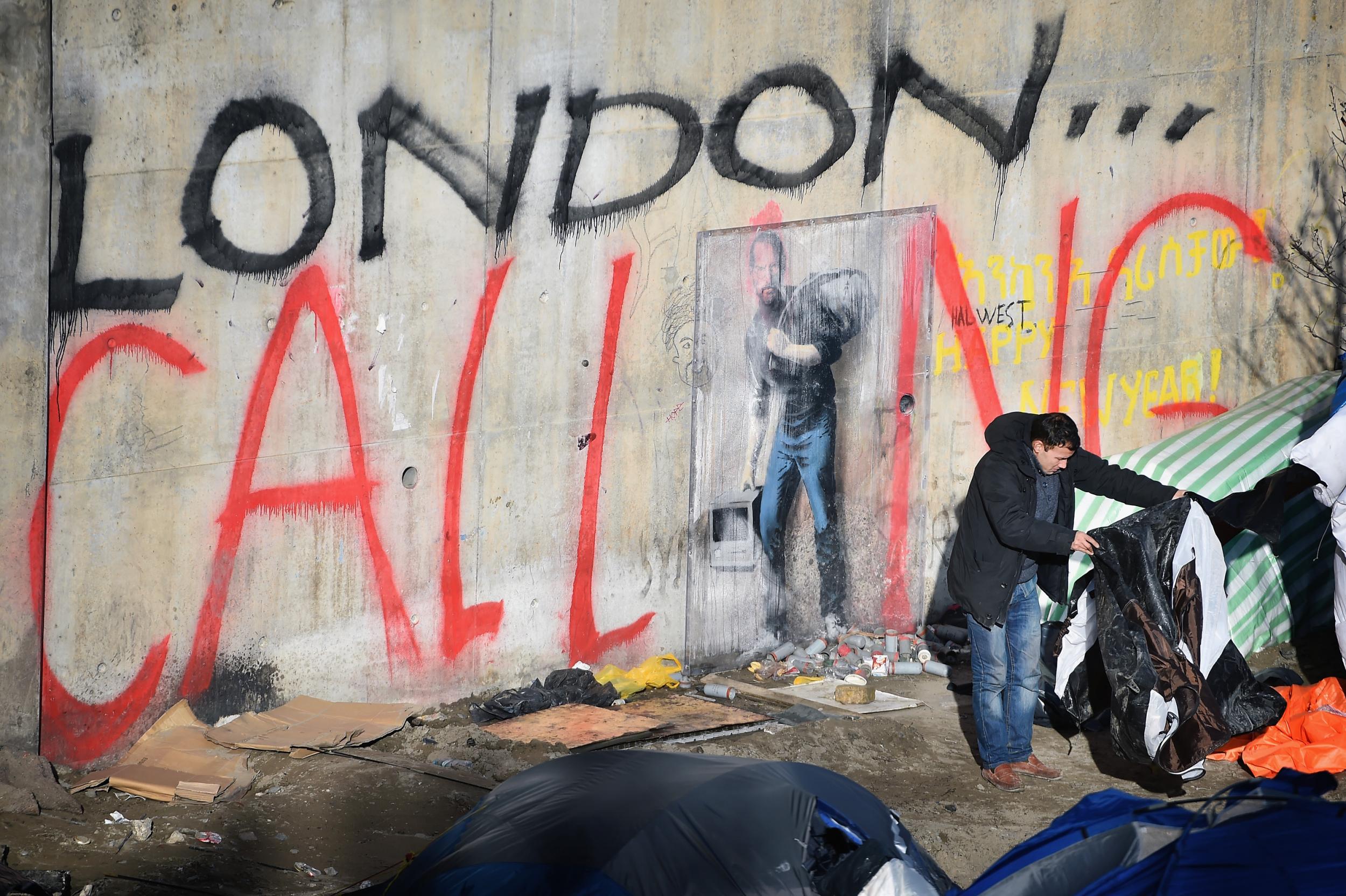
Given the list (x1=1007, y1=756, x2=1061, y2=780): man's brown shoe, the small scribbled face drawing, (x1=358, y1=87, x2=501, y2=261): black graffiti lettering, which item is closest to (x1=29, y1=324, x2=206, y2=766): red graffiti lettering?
(x1=358, y1=87, x2=501, y2=261): black graffiti lettering

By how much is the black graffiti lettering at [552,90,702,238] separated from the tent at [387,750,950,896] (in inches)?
155

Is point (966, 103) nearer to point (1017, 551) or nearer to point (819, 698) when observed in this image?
point (1017, 551)

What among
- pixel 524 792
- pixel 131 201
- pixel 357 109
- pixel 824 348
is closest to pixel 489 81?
pixel 357 109

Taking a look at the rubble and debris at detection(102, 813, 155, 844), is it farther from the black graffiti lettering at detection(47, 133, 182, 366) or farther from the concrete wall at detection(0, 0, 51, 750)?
the black graffiti lettering at detection(47, 133, 182, 366)

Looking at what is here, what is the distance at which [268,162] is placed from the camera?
619 centimetres

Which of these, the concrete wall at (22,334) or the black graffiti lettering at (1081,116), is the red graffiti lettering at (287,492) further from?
the black graffiti lettering at (1081,116)

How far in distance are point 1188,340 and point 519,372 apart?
4265mm

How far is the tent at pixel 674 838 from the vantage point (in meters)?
3.29

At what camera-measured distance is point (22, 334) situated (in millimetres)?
5605

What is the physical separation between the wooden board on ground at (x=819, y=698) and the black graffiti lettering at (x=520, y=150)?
2.77 m

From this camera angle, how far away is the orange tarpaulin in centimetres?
561

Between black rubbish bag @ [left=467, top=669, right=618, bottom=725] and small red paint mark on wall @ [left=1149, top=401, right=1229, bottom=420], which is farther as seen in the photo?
small red paint mark on wall @ [left=1149, top=401, right=1229, bottom=420]

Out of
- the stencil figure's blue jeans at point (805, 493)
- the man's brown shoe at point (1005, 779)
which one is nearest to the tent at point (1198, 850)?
the man's brown shoe at point (1005, 779)

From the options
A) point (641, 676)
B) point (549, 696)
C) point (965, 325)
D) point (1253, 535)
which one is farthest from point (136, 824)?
point (1253, 535)
